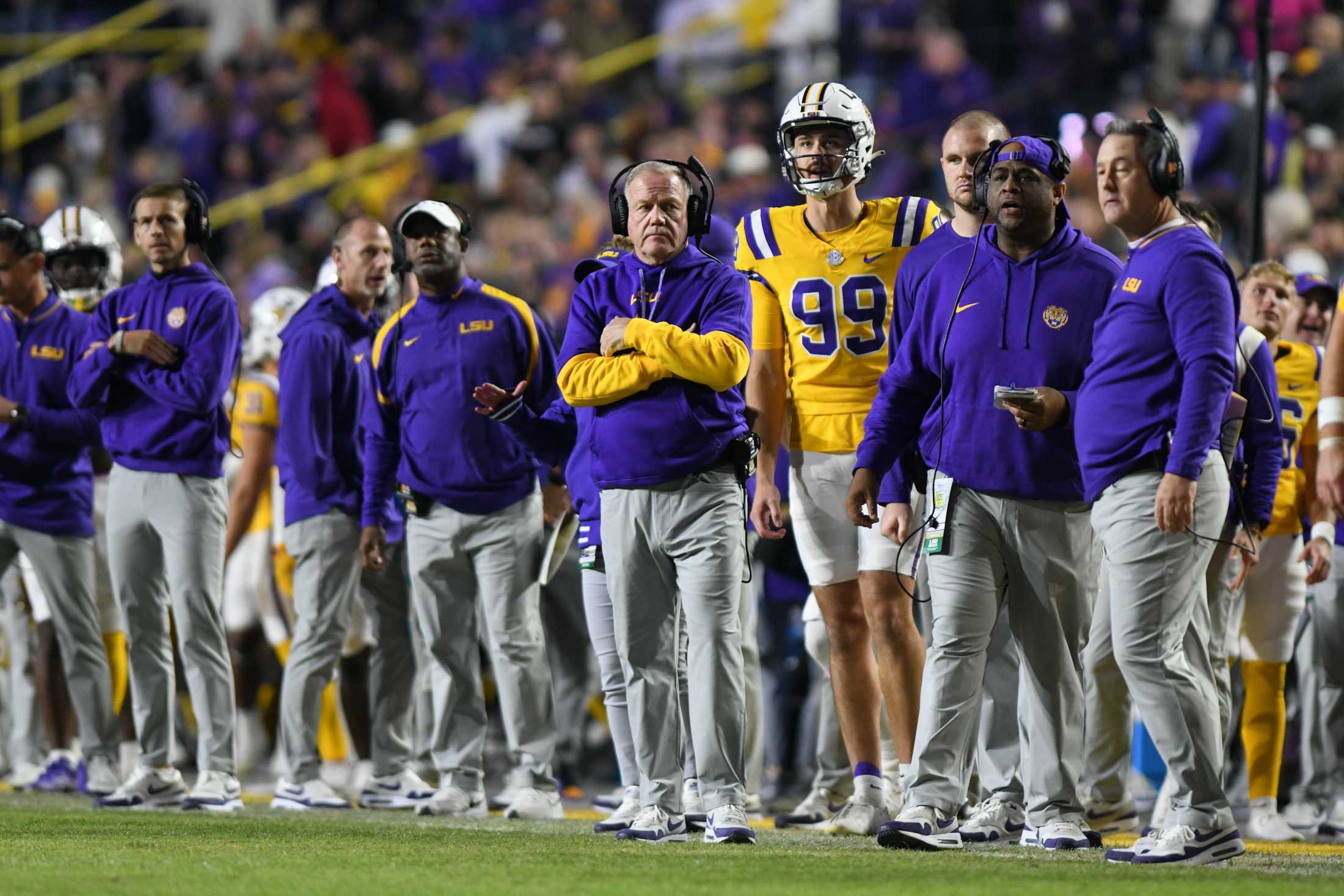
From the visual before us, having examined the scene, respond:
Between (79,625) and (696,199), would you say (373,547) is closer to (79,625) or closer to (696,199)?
(79,625)

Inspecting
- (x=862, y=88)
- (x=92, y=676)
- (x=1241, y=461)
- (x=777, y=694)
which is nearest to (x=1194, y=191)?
(x=862, y=88)

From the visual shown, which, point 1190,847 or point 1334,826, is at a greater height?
point 1190,847

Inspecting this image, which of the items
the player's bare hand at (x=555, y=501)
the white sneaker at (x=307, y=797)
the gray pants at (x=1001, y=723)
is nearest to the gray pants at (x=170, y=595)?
the white sneaker at (x=307, y=797)

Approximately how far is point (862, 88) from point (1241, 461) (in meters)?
9.87

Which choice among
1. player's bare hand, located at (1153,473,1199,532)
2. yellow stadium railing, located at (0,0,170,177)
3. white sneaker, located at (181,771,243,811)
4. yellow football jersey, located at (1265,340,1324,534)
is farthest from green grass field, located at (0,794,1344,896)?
yellow stadium railing, located at (0,0,170,177)

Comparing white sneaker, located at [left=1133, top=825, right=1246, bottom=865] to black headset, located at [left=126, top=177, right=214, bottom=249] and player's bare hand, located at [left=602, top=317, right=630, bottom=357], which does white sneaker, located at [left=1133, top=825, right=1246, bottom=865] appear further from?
black headset, located at [left=126, top=177, right=214, bottom=249]

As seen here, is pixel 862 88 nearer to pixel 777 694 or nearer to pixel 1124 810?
pixel 777 694

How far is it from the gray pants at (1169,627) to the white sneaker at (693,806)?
191 cm

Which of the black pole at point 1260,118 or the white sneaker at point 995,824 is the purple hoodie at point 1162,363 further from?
the black pole at point 1260,118

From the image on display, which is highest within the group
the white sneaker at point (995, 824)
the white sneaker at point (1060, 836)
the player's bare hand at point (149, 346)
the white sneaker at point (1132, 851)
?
the player's bare hand at point (149, 346)

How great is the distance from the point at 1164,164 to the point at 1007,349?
742 millimetres

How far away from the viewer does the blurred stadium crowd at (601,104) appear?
519 inches

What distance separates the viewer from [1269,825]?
7527 mm

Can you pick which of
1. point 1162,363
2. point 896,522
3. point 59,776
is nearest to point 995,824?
point 896,522
